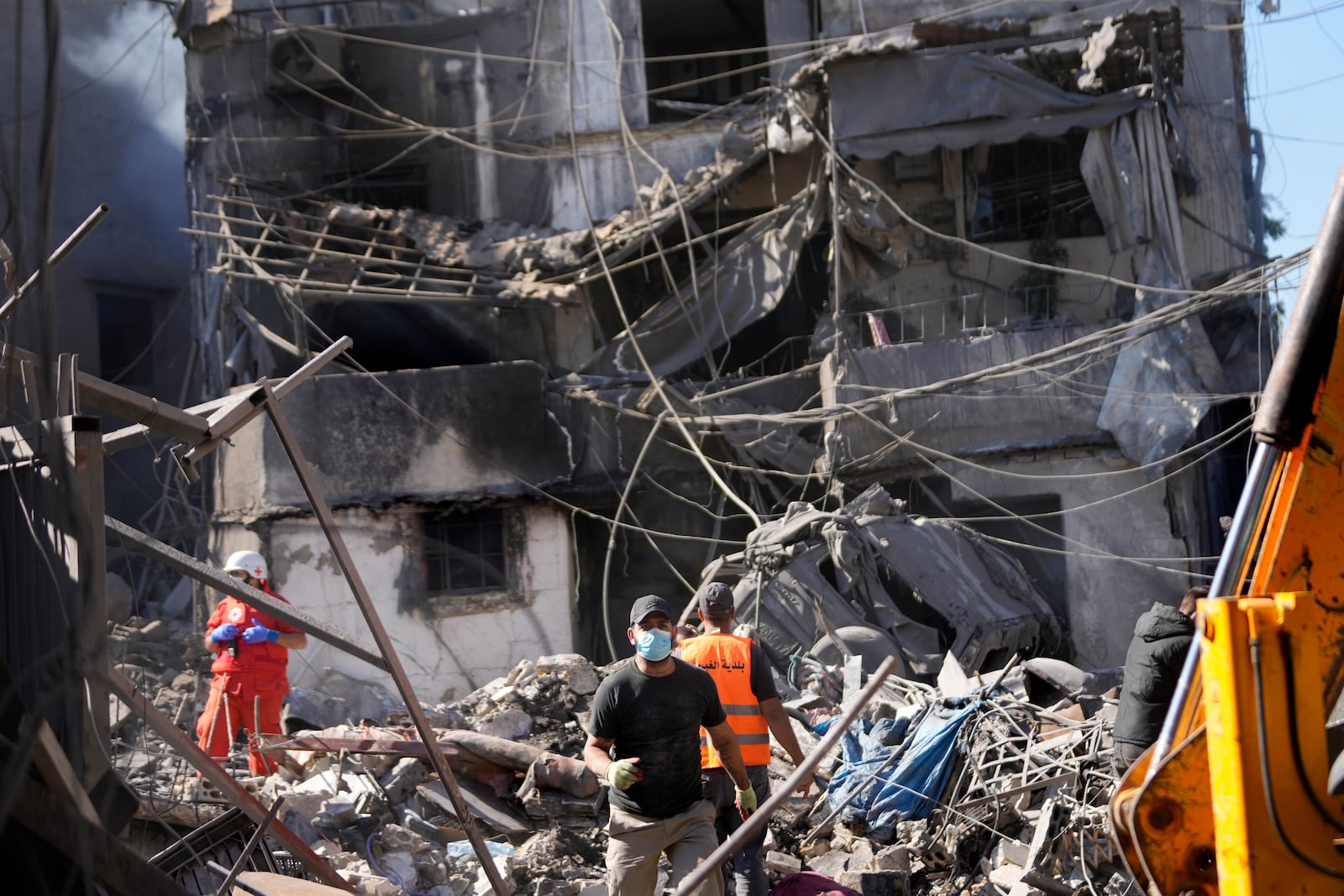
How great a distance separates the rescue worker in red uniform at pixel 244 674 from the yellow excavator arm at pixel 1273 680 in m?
6.09

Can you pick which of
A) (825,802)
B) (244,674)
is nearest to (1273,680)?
(825,802)

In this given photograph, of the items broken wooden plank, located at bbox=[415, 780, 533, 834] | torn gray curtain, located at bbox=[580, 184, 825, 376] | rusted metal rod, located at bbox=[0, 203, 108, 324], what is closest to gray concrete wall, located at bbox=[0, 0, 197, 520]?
torn gray curtain, located at bbox=[580, 184, 825, 376]

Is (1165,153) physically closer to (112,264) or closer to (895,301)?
(895,301)

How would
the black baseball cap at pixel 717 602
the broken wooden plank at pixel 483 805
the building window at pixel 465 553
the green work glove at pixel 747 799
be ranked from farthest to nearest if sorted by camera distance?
1. the building window at pixel 465 553
2. the broken wooden plank at pixel 483 805
3. the black baseball cap at pixel 717 602
4. the green work glove at pixel 747 799

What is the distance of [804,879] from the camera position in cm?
A: 636

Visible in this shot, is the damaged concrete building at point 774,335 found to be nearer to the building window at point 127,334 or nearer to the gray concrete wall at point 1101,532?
the gray concrete wall at point 1101,532

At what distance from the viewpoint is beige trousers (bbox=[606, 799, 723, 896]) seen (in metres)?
5.40

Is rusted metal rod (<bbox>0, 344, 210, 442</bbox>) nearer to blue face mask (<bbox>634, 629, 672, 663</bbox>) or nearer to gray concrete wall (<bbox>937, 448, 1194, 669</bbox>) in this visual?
blue face mask (<bbox>634, 629, 672, 663</bbox>)

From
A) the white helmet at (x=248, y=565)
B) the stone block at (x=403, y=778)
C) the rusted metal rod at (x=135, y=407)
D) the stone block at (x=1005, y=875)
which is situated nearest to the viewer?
the rusted metal rod at (x=135, y=407)

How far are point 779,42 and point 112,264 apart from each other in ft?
Result: 40.9

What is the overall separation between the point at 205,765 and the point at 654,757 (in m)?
1.66

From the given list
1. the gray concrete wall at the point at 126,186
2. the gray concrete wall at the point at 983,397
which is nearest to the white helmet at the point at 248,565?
the gray concrete wall at the point at 983,397

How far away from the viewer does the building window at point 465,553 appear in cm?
1600

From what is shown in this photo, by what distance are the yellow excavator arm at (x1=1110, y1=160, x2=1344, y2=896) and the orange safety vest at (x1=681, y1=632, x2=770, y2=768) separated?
276 cm
